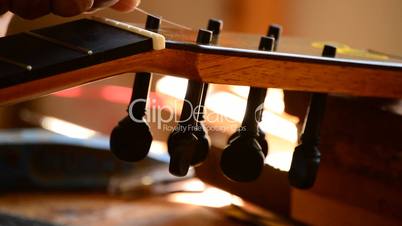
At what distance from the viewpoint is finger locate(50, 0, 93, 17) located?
711 millimetres

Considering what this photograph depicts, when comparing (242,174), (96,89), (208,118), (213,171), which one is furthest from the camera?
(96,89)

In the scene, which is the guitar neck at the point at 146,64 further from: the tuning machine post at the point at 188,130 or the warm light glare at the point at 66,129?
the warm light glare at the point at 66,129

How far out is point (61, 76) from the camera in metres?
0.65

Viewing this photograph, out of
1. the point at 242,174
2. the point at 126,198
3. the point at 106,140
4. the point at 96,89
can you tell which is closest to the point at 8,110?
the point at 96,89

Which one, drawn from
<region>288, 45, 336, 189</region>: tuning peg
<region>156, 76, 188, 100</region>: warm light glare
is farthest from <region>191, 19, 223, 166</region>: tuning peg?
<region>156, 76, 188, 100</region>: warm light glare

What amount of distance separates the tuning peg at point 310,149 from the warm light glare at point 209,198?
32 centimetres

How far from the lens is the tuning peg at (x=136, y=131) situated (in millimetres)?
778

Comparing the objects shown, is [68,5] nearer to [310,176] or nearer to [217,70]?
[217,70]

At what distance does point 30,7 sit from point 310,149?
336mm

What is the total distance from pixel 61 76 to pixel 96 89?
1442 millimetres

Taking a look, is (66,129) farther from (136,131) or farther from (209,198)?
(136,131)

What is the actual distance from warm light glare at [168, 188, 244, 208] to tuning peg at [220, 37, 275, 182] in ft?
Result: 1.11

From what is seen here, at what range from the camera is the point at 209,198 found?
1179 millimetres

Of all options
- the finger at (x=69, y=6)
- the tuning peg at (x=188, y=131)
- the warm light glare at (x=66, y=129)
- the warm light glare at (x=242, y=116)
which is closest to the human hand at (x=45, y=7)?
the finger at (x=69, y=6)
